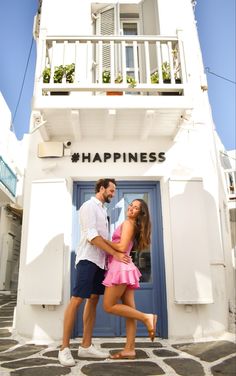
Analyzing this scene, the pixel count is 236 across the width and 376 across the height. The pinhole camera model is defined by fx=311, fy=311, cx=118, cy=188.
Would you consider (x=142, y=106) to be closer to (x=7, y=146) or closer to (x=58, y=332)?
(x=58, y=332)

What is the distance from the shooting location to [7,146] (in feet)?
51.3

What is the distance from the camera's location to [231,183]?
14086 millimetres

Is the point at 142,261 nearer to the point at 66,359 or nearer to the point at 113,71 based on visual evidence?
the point at 66,359

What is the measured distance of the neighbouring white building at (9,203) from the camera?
13.9 metres

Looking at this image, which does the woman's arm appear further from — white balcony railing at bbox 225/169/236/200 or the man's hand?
white balcony railing at bbox 225/169/236/200

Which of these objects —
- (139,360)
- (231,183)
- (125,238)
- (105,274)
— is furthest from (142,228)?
(231,183)

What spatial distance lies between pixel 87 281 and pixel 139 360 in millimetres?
1137

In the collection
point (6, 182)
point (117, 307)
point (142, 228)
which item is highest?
point (6, 182)

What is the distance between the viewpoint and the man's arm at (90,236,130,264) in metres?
3.49

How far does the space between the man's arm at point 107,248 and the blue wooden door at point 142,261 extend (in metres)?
2.08

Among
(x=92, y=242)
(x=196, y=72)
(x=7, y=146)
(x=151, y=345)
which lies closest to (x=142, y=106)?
(x=196, y=72)

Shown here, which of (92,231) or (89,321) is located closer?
(92,231)

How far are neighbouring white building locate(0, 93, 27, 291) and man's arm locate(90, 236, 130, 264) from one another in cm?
1016

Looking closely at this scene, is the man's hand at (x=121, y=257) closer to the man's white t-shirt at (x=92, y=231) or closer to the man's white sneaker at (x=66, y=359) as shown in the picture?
the man's white t-shirt at (x=92, y=231)
